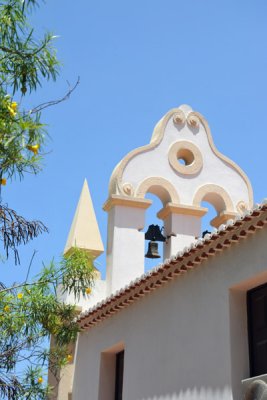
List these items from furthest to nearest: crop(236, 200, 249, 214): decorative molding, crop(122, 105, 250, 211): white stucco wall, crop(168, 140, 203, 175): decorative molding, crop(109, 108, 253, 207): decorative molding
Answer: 1. crop(168, 140, 203, 175): decorative molding
2. crop(236, 200, 249, 214): decorative molding
3. crop(122, 105, 250, 211): white stucco wall
4. crop(109, 108, 253, 207): decorative molding

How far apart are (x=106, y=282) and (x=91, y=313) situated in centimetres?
126

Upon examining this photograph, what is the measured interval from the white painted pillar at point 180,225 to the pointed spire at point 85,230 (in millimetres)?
1621

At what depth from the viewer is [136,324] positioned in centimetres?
1218

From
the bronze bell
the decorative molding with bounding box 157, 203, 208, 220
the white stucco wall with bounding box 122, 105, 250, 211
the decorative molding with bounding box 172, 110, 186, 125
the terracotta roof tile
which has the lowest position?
the terracotta roof tile

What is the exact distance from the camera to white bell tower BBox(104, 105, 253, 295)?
47.5 feet

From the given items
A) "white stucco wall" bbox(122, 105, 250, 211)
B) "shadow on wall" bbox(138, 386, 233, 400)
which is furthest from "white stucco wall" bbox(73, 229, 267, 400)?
"white stucco wall" bbox(122, 105, 250, 211)

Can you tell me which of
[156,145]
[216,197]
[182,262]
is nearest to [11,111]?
[182,262]

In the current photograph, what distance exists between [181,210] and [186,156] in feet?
4.98

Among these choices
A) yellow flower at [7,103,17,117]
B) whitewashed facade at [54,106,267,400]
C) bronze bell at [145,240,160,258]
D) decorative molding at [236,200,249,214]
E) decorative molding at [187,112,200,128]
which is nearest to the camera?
yellow flower at [7,103,17,117]

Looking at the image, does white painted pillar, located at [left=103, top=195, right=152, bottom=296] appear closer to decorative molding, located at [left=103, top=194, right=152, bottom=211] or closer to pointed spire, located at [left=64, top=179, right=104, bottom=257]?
decorative molding, located at [left=103, top=194, right=152, bottom=211]

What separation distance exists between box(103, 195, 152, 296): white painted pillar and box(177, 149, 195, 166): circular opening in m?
1.53

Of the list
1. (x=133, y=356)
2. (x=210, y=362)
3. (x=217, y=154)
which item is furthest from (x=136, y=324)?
(x=217, y=154)

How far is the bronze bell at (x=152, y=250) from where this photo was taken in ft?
46.6

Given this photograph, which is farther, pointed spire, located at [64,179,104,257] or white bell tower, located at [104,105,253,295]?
pointed spire, located at [64,179,104,257]
